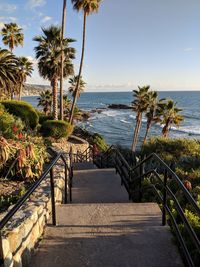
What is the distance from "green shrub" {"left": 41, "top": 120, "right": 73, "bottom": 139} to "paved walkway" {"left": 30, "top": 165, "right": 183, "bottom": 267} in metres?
18.9

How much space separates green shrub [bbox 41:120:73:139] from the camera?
2347 centimetres

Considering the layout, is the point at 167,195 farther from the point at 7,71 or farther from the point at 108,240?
the point at 7,71

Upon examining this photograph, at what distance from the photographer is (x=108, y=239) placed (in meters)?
3.74

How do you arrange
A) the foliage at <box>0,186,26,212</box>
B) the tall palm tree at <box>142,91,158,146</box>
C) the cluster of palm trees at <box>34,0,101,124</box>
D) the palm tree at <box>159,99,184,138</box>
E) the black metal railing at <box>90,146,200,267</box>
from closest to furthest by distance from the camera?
the black metal railing at <box>90,146,200,267</box> → the foliage at <box>0,186,26,212</box> → the cluster of palm trees at <box>34,0,101,124</box> → the palm tree at <box>159,99,184,138</box> → the tall palm tree at <box>142,91,158,146</box>

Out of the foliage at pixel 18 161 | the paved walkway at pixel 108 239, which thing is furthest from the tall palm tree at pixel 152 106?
the paved walkway at pixel 108 239

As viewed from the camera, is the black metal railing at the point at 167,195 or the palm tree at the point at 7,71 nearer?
the black metal railing at the point at 167,195

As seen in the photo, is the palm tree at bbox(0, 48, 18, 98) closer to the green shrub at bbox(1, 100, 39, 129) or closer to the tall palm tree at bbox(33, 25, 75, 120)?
the green shrub at bbox(1, 100, 39, 129)

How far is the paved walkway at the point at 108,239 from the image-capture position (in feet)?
10.8

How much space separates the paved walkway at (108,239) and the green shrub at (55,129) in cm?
Result: 1891

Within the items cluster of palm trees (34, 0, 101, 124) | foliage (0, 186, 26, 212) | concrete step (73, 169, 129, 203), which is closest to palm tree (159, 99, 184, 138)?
cluster of palm trees (34, 0, 101, 124)

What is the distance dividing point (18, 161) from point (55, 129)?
1655cm

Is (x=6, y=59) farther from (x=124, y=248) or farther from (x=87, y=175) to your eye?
(x=124, y=248)

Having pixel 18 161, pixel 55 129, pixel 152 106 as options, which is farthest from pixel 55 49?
pixel 18 161

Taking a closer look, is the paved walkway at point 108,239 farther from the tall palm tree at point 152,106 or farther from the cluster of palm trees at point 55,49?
the tall palm tree at point 152,106
